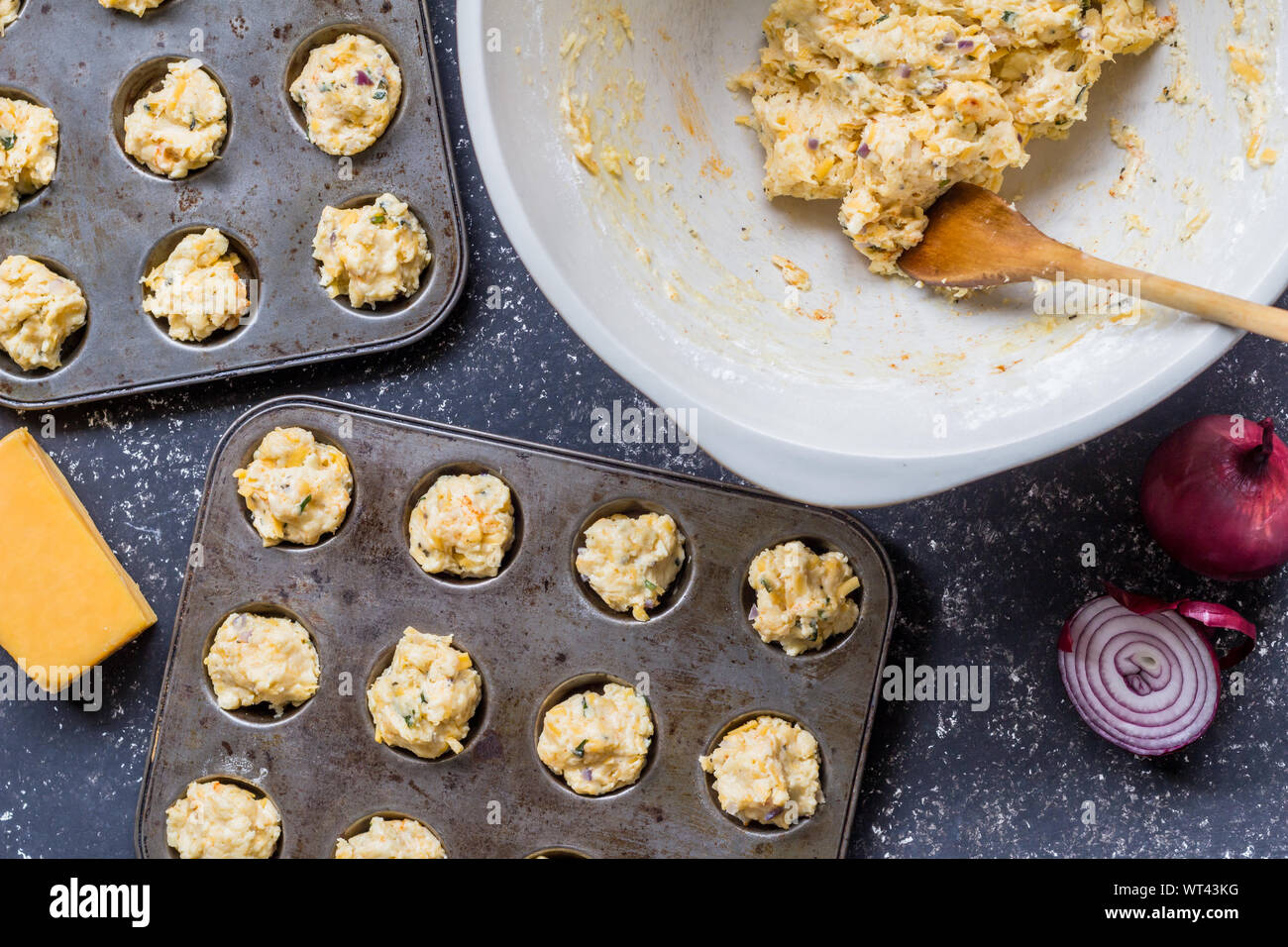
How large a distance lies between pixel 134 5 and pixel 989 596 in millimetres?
2278

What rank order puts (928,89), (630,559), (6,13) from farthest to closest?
(6,13), (630,559), (928,89)

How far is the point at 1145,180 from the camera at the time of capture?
175 cm

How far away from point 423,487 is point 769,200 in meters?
0.96

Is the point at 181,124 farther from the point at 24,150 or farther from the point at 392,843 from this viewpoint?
the point at 392,843

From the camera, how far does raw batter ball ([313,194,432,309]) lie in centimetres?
219

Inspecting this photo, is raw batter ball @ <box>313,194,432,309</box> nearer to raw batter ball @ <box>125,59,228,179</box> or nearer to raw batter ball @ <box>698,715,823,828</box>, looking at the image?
raw batter ball @ <box>125,59,228,179</box>

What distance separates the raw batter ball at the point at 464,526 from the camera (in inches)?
84.8

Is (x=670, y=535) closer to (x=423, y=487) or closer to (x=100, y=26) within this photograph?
(x=423, y=487)

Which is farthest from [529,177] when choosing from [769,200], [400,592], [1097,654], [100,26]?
[1097,654]

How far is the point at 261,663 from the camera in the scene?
219 centimetres

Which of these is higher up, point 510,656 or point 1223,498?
point 1223,498

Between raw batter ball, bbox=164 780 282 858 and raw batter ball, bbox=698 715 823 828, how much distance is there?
948 millimetres

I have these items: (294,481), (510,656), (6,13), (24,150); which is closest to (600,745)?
(510,656)

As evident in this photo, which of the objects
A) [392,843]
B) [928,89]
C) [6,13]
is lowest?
[392,843]
